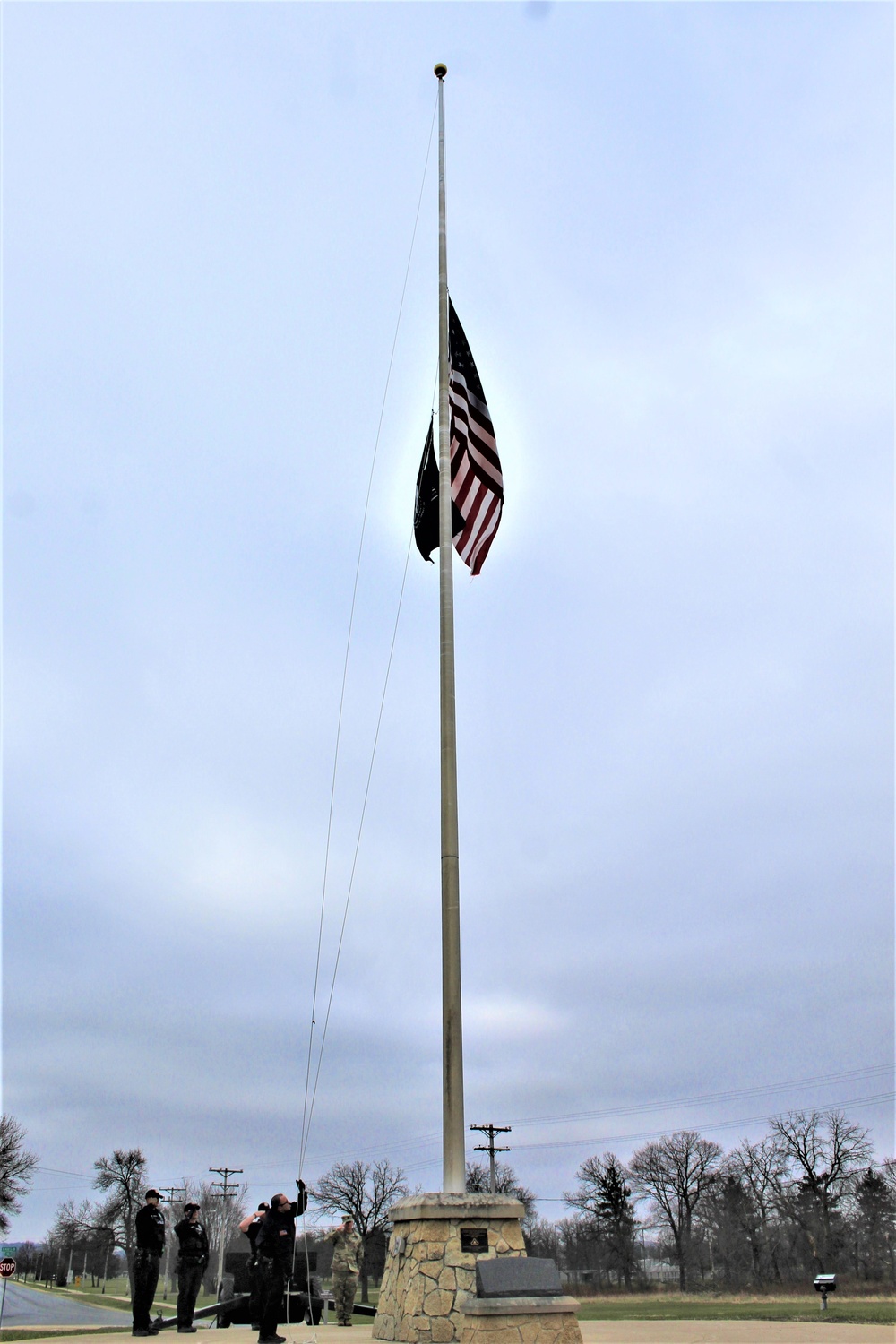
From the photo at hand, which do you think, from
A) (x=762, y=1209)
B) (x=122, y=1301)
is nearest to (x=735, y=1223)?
(x=762, y=1209)

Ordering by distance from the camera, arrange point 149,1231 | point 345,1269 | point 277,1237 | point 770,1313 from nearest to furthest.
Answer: point 277,1237
point 149,1231
point 345,1269
point 770,1313

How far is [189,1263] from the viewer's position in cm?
1081

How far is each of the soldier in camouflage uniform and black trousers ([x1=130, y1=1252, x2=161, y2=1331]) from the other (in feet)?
6.58

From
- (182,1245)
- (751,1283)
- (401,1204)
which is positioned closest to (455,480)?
(401,1204)

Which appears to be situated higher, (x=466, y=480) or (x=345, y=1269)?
(x=466, y=480)

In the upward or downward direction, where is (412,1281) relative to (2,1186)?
upward

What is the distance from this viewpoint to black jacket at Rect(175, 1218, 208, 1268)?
1073cm

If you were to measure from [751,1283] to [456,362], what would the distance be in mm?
50957

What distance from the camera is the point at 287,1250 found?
937cm

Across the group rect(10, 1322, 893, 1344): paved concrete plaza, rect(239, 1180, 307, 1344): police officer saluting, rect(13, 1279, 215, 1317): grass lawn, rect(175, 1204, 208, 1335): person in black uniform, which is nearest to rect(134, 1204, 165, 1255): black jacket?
rect(175, 1204, 208, 1335): person in black uniform

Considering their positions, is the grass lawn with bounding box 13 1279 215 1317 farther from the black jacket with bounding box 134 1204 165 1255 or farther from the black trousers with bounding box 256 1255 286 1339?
the black trousers with bounding box 256 1255 286 1339

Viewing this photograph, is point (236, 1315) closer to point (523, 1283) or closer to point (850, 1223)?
point (523, 1283)

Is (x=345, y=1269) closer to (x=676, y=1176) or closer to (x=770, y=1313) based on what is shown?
(x=770, y=1313)

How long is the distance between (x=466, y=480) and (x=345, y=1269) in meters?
9.63
